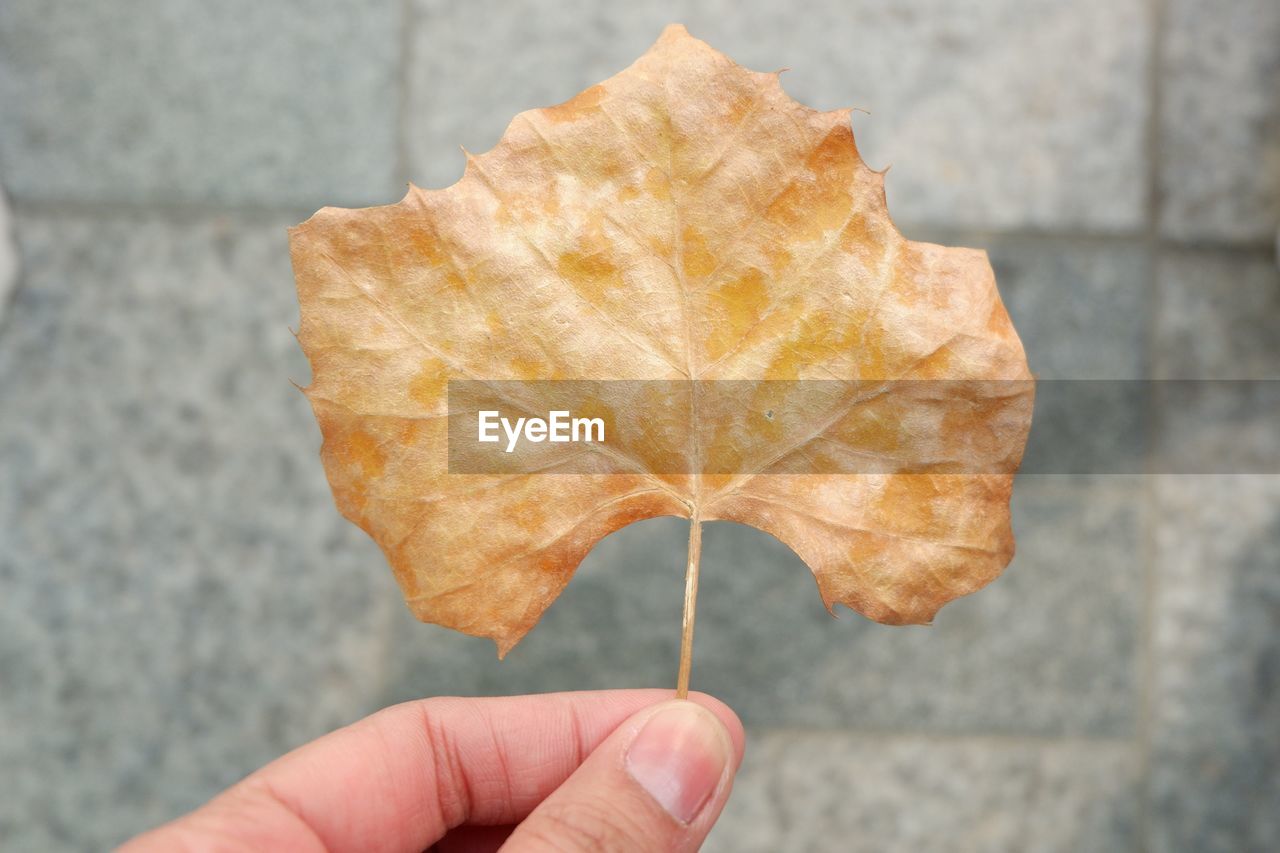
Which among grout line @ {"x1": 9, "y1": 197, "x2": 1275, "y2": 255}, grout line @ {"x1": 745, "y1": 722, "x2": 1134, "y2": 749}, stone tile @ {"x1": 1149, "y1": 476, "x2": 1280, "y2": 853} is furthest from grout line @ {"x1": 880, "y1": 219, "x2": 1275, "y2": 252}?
grout line @ {"x1": 745, "y1": 722, "x2": 1134, "y2": 749}

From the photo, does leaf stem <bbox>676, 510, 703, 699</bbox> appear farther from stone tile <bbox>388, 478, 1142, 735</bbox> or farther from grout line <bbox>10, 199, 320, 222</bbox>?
grout line <bbox>10, 199, 320, 222</bbox>

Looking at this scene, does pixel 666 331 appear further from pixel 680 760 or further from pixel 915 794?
pixel 915 794

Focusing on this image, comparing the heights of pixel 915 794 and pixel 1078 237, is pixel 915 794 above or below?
below

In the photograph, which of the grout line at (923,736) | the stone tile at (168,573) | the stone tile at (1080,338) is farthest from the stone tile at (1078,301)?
the stone tile at (168,573)

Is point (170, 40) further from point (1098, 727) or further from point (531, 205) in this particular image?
point (1098, 727)

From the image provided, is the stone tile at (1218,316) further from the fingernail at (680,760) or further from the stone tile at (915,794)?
the fingernail at (680,760)
